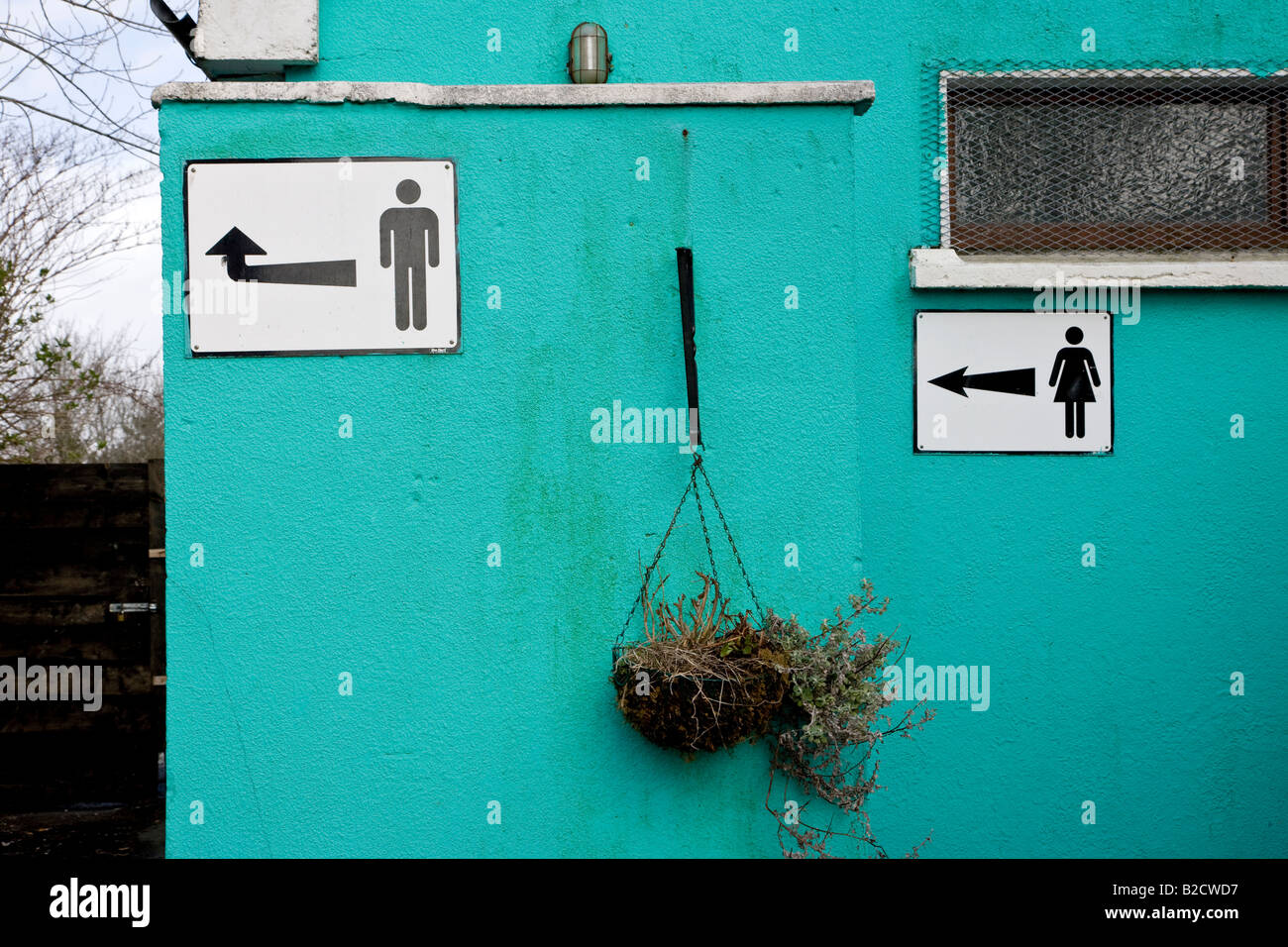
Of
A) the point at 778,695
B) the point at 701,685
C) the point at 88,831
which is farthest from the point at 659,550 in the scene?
the point at 88,831

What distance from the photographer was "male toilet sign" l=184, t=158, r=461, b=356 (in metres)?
3.58

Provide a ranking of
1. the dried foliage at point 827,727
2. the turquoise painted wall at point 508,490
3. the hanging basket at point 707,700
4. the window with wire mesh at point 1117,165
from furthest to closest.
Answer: the window with wire mesh at point 1117,165
the turquoise painted wall at point 508,490
the dried foliage at point 827,727
the hanging basket at point 707,700

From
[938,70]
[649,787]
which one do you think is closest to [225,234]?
[649,787]

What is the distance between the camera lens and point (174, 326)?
357 centimetres

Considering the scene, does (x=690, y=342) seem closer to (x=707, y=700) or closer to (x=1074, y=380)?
(x=707, y=700)

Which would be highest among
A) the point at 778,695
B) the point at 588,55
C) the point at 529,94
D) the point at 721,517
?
the point at 588,55

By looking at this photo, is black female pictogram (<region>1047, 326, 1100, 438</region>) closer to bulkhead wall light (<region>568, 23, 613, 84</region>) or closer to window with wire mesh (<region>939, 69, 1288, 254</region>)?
window with wire mesh (<region>939, 69, 1288, 254</region>)

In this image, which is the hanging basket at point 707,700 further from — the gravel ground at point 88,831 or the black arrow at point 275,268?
the gravel ground at point 88,831

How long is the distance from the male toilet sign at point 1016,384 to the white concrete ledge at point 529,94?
1.21m

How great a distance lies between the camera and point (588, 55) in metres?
4.36

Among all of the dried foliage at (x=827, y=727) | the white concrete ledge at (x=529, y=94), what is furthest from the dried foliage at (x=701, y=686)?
the white concrete ledge at (x=529, y=94)

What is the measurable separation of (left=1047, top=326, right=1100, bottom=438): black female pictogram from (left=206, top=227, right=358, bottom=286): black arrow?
288 cm

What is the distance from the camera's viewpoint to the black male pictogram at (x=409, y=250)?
3.61 metres

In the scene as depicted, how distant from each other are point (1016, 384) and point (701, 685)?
6.75 ft
